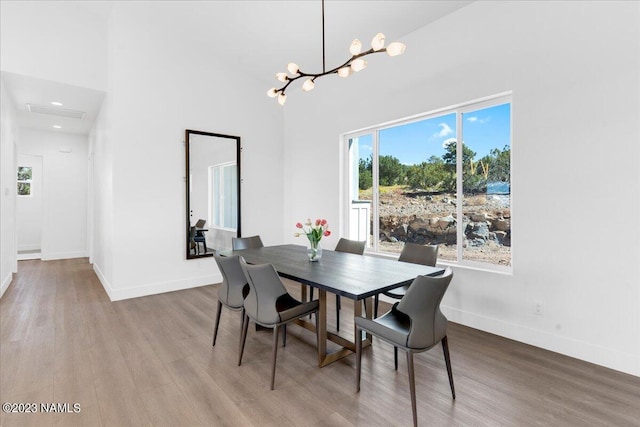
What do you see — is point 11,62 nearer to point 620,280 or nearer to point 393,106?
point 393,106

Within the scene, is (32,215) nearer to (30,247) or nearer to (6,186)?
(30,247)

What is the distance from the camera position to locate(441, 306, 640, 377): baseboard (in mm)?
2400

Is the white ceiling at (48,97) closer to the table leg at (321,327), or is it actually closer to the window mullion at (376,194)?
the window mullion at (376,194)

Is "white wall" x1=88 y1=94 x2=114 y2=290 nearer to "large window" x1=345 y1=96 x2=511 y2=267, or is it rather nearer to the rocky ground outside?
"large window" x1=345 y1=96 x2=511 y2=267

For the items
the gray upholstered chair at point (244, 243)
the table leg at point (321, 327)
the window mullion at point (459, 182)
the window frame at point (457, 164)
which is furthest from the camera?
the gray upholstered chair at point (244, 243)

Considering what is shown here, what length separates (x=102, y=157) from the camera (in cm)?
507

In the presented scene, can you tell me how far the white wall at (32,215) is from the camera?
729 cm

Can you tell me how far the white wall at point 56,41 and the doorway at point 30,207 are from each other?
416cm

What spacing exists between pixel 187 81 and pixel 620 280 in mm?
5523

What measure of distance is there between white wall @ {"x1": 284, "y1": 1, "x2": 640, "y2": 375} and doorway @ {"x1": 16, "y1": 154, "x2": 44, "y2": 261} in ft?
28.0

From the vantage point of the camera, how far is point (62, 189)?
23.8 feet

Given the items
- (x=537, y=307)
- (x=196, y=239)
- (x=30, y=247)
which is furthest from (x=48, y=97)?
(x=537, y=307)

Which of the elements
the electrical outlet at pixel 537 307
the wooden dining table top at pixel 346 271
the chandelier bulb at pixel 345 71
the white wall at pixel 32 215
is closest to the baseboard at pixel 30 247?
the white wall at pixel 32 215

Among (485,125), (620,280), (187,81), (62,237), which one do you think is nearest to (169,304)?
(187,81)
